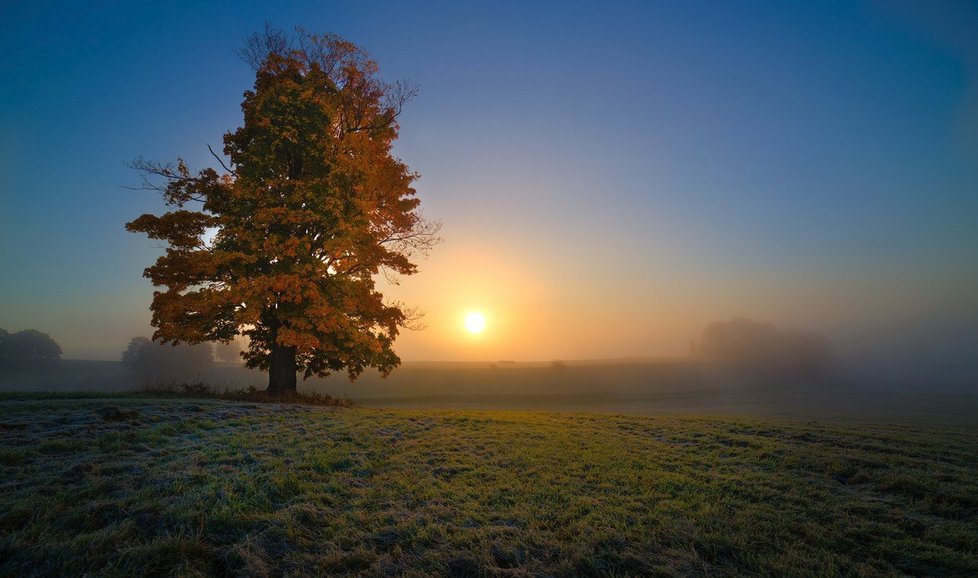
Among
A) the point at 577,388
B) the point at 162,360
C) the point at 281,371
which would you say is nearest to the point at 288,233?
the point at 281,371

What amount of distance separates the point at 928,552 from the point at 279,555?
7.35 meters

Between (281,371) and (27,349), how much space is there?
106m

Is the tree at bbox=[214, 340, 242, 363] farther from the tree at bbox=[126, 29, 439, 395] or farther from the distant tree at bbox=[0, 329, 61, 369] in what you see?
the tree at bbox=[126, 29, 439, 395]

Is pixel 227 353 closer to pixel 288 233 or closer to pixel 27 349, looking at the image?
pixel 27 349

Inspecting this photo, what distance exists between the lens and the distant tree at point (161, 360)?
68.6 meters

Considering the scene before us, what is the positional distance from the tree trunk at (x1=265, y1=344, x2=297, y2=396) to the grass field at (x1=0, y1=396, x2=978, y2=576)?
7.17 m

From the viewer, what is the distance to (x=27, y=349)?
7756 centimetres

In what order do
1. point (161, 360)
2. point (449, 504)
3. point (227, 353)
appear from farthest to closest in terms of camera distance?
point (227, 353), point (161, 360), point (449, 504)

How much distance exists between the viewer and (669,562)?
390cm

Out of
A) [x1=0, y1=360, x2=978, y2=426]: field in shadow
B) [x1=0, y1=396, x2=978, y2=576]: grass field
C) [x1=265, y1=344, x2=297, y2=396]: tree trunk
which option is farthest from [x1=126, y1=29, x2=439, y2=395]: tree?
[x1=0, y1=360, x2=978, y2=426]: field in shadow

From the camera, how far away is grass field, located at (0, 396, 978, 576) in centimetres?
379

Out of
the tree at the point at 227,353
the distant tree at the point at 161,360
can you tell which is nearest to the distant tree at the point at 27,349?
the distant tree at the point at 161,360

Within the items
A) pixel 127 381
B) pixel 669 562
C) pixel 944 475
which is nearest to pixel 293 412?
pixel 669 562

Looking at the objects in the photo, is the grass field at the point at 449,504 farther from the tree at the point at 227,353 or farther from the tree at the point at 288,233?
the tree at the point at 227,353
